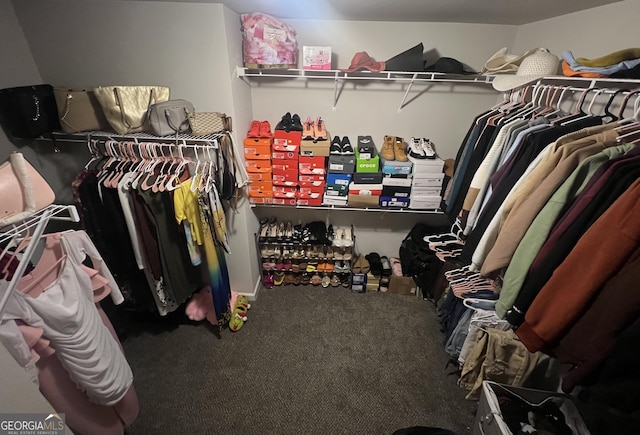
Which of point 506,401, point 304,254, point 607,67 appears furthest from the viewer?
point 304,254

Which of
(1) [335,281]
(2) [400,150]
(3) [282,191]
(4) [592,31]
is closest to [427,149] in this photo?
(2) [400,150]

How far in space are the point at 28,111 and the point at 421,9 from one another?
2.23 meters

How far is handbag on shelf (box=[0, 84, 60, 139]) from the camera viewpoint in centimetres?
156

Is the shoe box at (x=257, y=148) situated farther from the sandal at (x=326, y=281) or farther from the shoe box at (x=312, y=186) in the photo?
the sandal at (x=326, y=281)

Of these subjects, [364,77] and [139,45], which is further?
[364,77]

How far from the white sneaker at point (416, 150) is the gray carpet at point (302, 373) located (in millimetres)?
1221

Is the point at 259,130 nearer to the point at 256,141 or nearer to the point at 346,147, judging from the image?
the point at 256,141

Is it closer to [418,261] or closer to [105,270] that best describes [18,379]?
[105,270]

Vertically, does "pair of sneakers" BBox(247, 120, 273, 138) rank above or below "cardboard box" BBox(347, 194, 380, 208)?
above

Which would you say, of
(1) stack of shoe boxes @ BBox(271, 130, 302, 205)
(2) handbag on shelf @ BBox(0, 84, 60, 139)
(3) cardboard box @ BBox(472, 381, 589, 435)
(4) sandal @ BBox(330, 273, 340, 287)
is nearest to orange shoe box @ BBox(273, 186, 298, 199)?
(1) stack of shoe boxes @ BBox(271, 130, 302, 205)

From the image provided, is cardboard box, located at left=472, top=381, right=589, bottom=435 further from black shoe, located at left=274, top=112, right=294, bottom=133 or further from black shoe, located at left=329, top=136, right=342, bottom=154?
black shoe, located at left=274, top=112, right=294, bottom=133

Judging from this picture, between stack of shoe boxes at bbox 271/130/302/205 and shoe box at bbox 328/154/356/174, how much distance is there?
0.24 meters

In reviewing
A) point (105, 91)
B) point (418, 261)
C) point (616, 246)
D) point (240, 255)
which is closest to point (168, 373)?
point (240, 255)

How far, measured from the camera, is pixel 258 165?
2.01 meters
